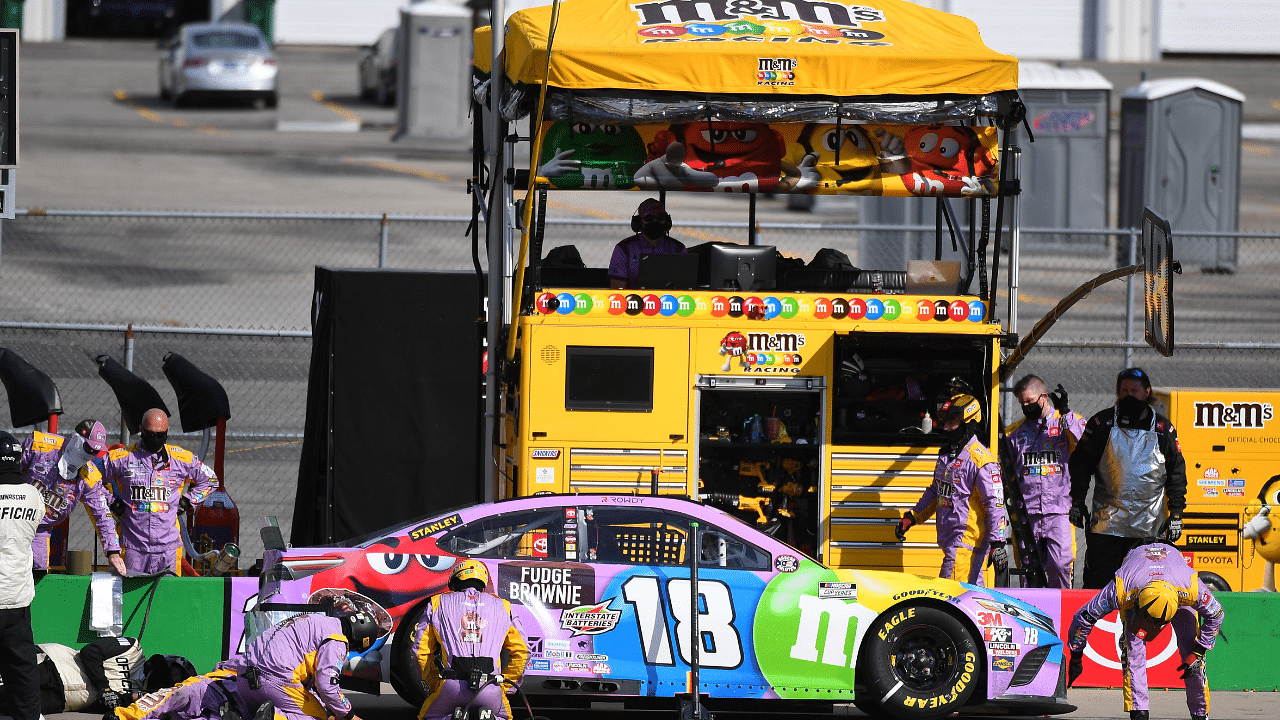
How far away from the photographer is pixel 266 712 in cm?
783

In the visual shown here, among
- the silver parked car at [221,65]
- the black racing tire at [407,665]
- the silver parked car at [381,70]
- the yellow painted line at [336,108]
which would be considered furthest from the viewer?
the silver parked car at [381,70]

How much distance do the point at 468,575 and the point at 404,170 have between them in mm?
21043

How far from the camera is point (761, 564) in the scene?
9.02m

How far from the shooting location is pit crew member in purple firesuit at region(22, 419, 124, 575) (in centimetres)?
1050

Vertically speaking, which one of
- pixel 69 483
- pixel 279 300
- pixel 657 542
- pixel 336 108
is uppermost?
pixel 336 108

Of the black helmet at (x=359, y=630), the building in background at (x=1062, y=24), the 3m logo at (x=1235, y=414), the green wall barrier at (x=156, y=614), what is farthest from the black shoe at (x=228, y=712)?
the building in background at (x=1062, y=24)

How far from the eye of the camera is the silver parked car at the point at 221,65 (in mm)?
35438

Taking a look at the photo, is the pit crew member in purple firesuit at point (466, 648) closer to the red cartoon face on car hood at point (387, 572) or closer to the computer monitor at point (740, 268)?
the red cartoon face on car hood at point (387, 572)

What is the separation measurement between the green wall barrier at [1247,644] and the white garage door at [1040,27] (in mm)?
36102

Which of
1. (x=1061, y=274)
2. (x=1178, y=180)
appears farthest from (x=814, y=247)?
(x=1178, y=180)

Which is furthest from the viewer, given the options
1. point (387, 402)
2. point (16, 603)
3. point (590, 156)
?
point (387, 402)

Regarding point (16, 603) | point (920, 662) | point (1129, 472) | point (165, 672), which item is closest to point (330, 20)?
point (1129, 472)

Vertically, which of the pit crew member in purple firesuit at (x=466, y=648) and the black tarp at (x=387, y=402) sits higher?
the black tarp at (x=387, y=402)

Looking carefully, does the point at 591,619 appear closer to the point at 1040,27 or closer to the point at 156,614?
the point at 156,614
